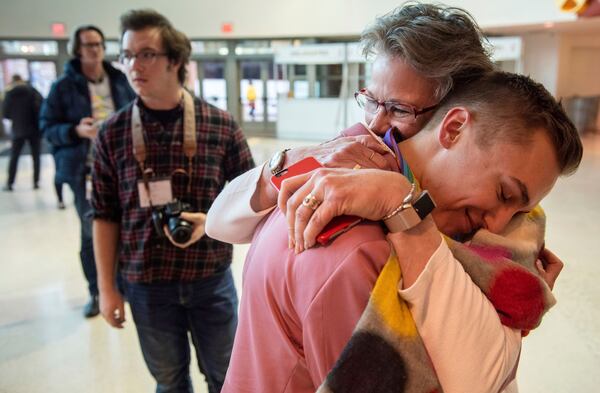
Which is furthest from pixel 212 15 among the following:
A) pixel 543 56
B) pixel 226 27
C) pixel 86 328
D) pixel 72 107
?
pixel 86 328

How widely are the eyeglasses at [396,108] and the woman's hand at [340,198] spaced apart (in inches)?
10.3

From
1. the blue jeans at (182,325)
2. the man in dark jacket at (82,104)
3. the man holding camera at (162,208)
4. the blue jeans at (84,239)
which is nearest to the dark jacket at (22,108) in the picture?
the man in dark jacket at (82,104)

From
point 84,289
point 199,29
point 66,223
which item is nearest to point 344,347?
point 84,289

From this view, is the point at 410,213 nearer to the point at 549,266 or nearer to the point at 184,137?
the point at 549,266

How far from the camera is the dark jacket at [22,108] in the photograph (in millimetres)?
7129

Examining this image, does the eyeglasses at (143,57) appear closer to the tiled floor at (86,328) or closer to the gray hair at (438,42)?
the gray hair at (438,42)

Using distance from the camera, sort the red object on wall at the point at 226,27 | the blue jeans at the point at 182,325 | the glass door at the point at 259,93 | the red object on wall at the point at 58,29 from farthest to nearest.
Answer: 1. the glass door at the point at 259,93
2. the red object on wall at the point at 226,27
3. the red object on wall at the point at 58,29
4. the blue jeans at the point at 182,325

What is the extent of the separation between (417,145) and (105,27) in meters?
13.0

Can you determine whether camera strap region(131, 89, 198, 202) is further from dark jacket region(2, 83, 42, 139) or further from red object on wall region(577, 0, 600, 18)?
red object on wall region(577, 0, 600, 18)

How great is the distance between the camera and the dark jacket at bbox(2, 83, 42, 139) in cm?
713

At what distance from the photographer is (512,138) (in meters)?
0.76

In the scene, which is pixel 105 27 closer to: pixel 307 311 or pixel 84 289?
pixel 84 289

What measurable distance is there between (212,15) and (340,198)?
501 inches

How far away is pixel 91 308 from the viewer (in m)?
3.32
